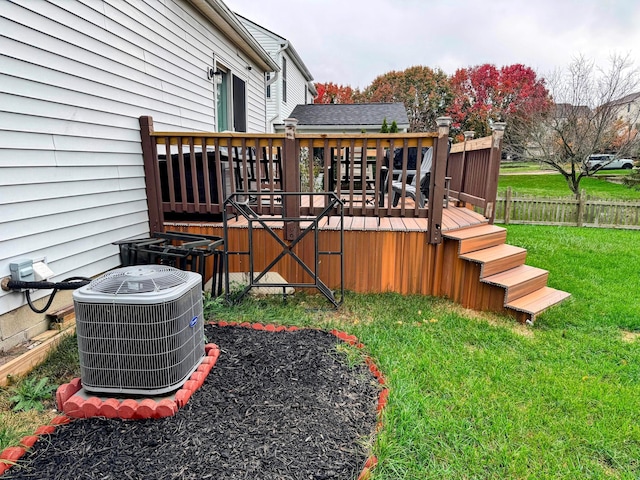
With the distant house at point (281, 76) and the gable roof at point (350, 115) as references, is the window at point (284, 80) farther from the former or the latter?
the gable roof at point (350, 115)

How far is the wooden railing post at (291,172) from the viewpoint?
12.6 ft

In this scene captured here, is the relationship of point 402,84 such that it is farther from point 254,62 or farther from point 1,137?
point 1,137

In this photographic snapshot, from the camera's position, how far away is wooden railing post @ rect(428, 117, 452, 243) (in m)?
3.74

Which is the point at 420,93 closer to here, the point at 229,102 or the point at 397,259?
the point at 229,102

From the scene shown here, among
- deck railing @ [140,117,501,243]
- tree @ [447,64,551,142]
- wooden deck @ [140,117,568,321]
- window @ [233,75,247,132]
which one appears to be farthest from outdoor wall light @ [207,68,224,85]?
tree @ [447,64,551,142]

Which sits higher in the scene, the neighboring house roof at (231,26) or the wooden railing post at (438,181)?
the neighboring house roof at (231,26)

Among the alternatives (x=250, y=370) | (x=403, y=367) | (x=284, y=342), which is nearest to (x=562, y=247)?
(x=403, y=367)

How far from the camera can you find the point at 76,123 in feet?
10.3

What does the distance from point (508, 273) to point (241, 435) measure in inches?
127

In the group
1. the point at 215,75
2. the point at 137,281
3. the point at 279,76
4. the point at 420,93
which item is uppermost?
the point at 420,93

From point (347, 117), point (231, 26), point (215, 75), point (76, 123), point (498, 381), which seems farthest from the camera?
point (347, 117)

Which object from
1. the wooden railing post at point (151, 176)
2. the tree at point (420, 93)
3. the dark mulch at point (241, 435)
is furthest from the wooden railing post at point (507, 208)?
the tree at point (420, 93)

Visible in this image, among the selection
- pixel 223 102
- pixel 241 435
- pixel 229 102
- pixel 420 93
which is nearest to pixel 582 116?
pixel 229 102

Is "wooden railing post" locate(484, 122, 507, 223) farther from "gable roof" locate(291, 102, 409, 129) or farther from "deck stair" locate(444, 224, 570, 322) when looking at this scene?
"gable roof" locate(291, 102, 409, 129)
